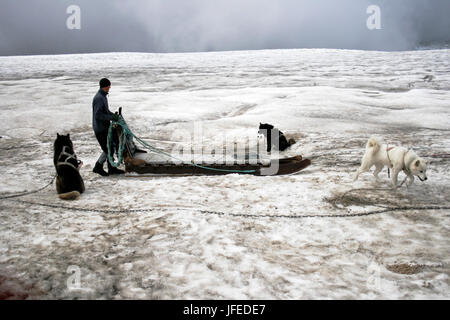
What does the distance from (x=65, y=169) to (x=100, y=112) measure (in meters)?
1.38

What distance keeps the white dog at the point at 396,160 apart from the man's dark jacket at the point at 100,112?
174 inches

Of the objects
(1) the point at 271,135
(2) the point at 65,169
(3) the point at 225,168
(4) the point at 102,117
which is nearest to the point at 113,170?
(4) the point at 102,117

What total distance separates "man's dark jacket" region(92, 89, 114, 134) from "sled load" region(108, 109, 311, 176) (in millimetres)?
170

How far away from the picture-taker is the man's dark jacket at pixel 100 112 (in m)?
5.82

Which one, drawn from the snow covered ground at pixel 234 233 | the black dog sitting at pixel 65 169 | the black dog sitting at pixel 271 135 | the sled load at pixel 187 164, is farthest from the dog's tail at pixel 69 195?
the black dog sitting at pixel 271 135

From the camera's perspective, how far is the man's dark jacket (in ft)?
19.1

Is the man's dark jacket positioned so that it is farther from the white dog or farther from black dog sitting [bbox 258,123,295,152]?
the white dog

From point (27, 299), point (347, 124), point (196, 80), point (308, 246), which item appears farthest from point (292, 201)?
point (196, 80)

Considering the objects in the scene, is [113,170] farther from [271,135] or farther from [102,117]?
[271,135]

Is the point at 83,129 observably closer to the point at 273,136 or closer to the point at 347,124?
the point at 273,136

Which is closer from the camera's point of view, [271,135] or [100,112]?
[100,112]

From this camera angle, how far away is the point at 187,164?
6.15 m

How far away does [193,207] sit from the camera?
15.2 feet
